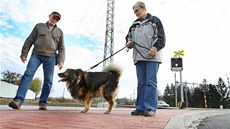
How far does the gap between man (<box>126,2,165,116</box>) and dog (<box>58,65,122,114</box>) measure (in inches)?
20.0

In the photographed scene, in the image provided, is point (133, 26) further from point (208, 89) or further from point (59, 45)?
point (208, 89)

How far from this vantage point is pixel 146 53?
4258mm

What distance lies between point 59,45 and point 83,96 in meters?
1.54

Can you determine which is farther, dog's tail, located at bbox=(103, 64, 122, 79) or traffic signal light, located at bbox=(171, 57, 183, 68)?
traffic signal light, located at bbox=(171, 57, 183, 68)

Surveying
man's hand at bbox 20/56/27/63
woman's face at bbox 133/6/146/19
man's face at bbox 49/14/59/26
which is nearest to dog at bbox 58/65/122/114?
man's hand at bbox 20/56/27/63

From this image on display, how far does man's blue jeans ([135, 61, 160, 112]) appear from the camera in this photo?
4.03 meters

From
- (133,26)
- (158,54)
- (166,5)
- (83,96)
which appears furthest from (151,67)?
(166,5)

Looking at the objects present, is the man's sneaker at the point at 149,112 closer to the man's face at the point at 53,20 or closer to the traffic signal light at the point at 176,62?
the man's face at the point at 53,20

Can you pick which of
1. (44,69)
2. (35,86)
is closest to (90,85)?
(44,69)

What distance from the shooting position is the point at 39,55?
5031 millimetres

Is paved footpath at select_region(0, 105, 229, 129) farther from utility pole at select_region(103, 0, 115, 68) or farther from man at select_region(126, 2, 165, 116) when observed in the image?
utility pole at select_region(103, 0, 115, 68)

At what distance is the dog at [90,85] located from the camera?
456 cm

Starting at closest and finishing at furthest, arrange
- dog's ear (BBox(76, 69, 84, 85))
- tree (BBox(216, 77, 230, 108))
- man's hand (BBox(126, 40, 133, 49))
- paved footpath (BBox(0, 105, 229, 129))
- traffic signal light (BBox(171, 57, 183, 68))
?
1. paved footpath (BBox(0, 105, 229, 129))
2. man's hand (BBox(126, 40, 133, 49))
3. dog's ear (BBox(76, 69, 84, 85))
4. traffic signal light (BBox(171, 57, 183, 68))
5. tree (BBox(216, 77, 230, 108))

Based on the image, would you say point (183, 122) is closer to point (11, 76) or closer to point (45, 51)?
point (45, 51)
